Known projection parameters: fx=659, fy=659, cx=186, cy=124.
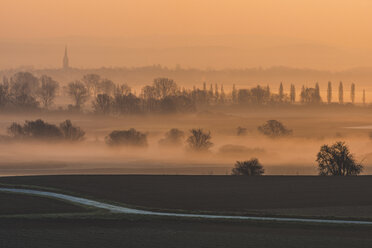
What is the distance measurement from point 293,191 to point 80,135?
117 metres

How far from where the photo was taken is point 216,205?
65625 mm

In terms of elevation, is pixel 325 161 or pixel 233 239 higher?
pixel 325 161

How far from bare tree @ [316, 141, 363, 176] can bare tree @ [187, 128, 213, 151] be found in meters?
64.9

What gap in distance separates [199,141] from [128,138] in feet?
78.0

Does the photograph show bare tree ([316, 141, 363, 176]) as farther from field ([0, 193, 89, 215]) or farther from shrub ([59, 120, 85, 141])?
shrub ([59, 120, 85, 141])

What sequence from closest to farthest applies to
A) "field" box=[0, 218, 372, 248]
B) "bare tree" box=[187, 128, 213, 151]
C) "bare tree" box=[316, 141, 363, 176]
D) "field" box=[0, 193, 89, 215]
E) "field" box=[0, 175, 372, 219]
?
"field" box=[0, 218, 372, 248], "field" box=[0, 193, 89, 215], "field" box=[0, 175, 372, 219], "bare tree" box=[316, 141, 363, 176], "bare tree" box=[187, 128, 213, 151]

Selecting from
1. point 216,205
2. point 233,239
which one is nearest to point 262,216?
point 216,205

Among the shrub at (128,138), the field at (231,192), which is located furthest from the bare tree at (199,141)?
the field at (231,192)

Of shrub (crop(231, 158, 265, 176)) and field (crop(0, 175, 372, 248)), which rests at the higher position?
shrub (crop(231, 158, 265, 176))

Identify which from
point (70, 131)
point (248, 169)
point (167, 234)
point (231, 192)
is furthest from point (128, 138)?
point (167, 234)

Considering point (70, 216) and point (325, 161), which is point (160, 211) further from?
point (325, 161)

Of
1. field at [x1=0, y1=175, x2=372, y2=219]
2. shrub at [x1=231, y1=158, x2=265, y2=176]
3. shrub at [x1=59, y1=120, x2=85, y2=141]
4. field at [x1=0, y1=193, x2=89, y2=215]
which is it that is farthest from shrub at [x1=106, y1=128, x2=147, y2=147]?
field at [x1=0, y1=193, x2=89, y2=215]

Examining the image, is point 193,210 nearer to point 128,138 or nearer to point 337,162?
point 337,162

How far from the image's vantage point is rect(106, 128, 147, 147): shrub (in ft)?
611
